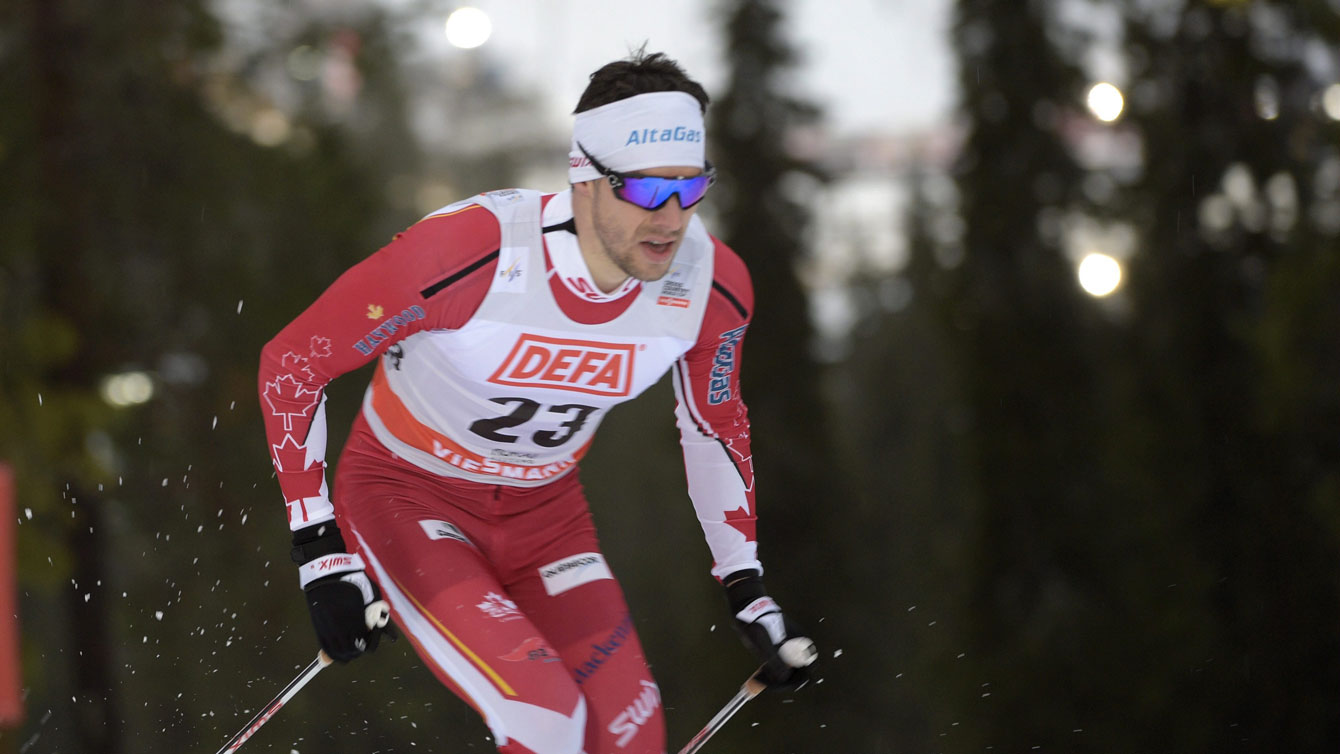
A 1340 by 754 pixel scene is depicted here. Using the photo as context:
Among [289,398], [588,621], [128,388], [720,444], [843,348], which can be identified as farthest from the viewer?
[843,348]

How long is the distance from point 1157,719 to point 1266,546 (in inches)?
59.9

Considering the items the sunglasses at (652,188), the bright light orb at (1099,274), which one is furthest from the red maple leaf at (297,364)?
the bright light orb at (1099,274)

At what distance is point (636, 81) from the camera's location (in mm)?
2758

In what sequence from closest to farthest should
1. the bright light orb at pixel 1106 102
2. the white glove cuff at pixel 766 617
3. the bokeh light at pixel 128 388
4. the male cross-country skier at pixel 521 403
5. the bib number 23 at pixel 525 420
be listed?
1. the male cross-country skier at pixel 521 403
2. the bib number 23 at pixel 525 420
3. the white glove cuff at pixel 766 617
4. the bright light orb at pixel 1106 102
5. the bokeh light at pixel 128 388

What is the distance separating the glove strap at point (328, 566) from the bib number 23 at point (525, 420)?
1.32ft

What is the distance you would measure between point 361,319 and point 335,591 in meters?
0.58

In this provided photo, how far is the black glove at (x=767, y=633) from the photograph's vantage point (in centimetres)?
291

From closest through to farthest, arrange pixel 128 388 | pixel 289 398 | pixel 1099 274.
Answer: pixel 289 398
pixel 1099 274
pixel 128 388

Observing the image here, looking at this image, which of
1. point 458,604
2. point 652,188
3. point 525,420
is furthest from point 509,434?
point 652,188

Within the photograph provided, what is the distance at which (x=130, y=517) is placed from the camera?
1030cm

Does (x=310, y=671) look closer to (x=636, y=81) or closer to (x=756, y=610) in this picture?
(x=756, y=610)

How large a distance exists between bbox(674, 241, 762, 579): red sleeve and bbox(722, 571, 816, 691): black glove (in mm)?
46

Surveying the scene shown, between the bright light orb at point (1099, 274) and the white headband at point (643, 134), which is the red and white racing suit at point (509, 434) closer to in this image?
the white headband at point (643, 134)

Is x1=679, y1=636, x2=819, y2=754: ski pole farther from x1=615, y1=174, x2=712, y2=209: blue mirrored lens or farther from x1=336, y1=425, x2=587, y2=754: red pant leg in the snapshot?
x1=615, y1=174, x2=712, y2=209: blue mirrored lens
